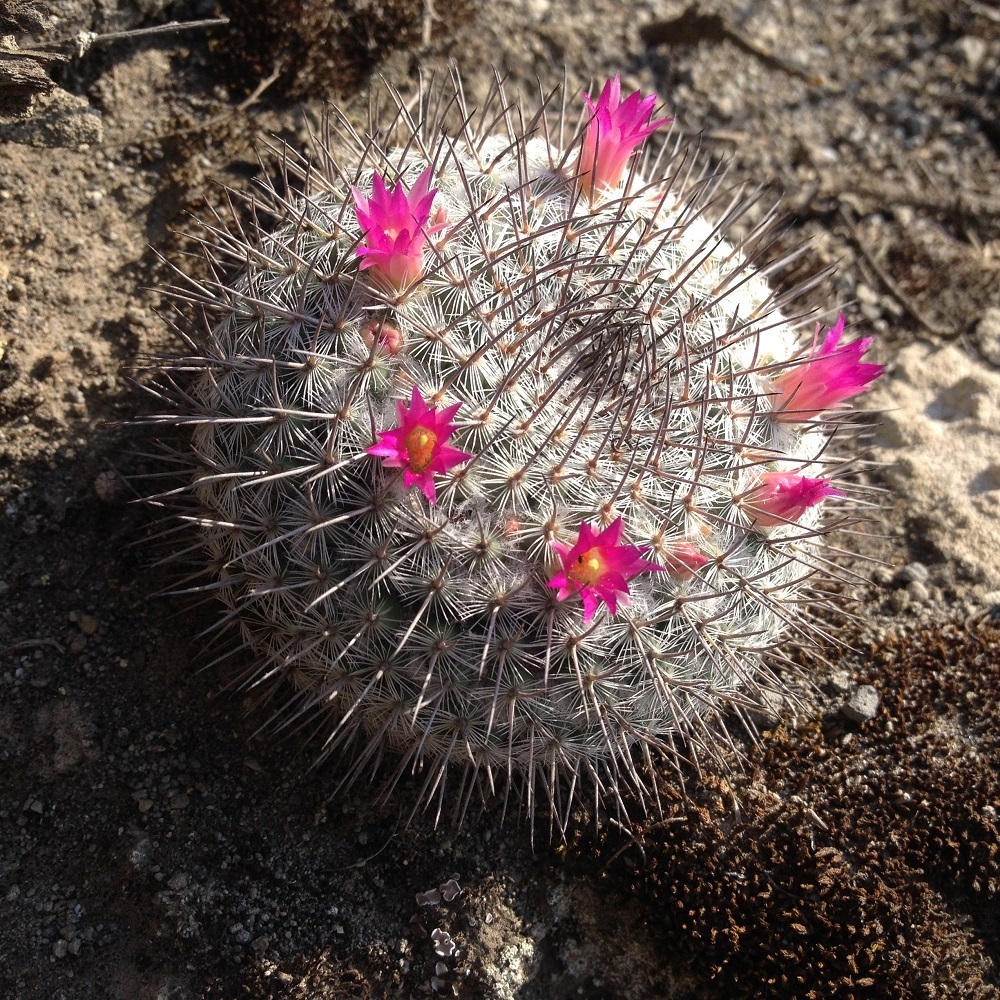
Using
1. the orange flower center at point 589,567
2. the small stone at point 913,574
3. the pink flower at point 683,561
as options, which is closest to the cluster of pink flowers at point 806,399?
Answer: the pink flower at point 683,561

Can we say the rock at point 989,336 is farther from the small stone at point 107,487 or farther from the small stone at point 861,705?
the small stone at point 107,487

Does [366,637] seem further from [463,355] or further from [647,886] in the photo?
[647,886]

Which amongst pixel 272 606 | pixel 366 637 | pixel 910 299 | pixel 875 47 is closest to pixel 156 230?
pixel 272 606

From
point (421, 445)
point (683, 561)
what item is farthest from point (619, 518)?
point (421, 445)

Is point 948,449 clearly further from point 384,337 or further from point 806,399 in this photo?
point 384,337

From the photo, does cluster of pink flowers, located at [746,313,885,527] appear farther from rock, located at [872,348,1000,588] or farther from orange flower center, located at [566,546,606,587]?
rock, located at [872,348,1000,588]

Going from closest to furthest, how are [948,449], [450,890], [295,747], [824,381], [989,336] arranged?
[824,381] < [450,890] < [295,747] < [948,449] < [989,336]
